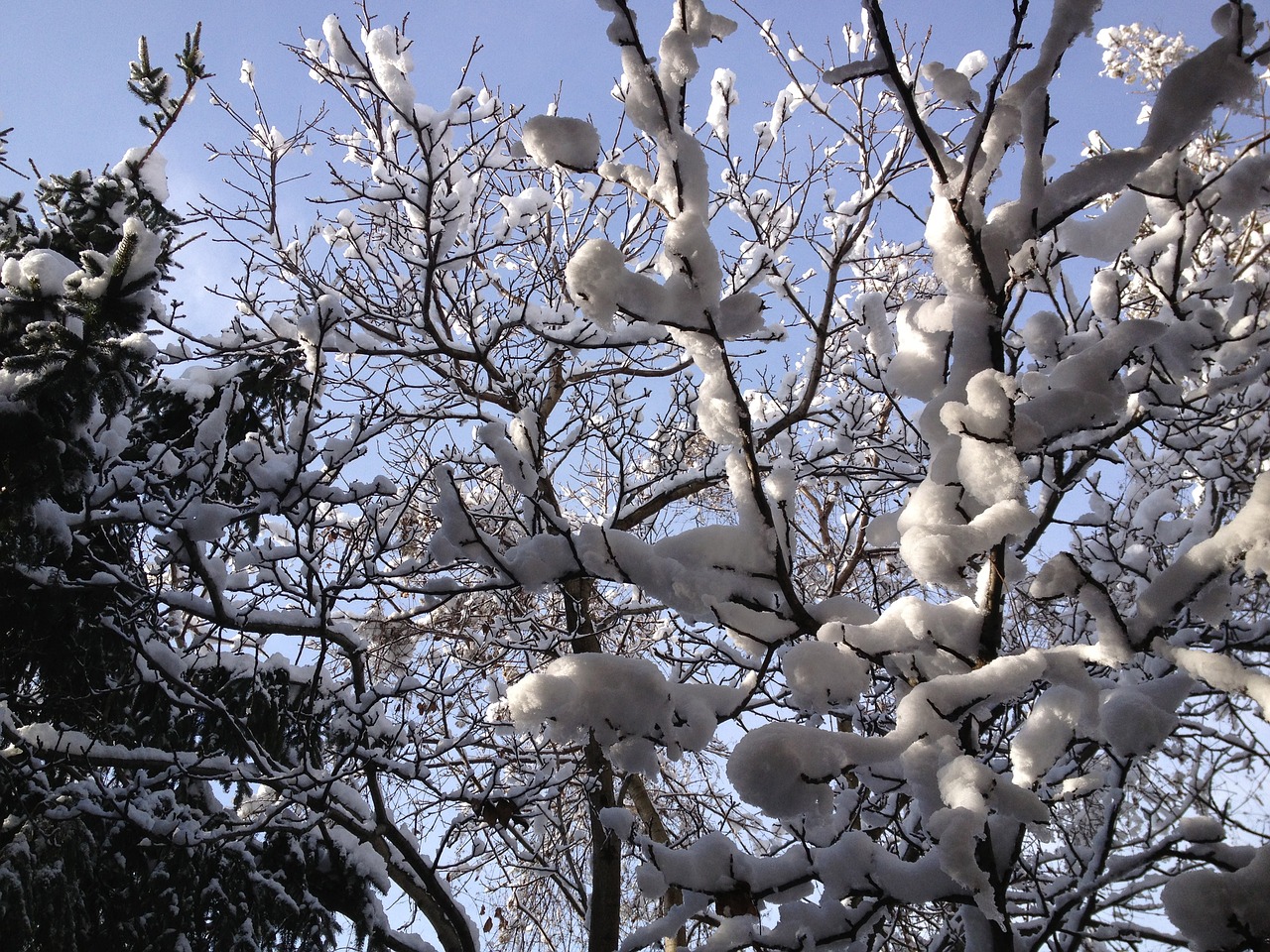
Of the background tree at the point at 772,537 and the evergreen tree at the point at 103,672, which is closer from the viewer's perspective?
the background tree at the point at 772,537

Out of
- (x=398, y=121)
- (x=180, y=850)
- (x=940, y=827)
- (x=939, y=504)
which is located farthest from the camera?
(x=398, y=121)

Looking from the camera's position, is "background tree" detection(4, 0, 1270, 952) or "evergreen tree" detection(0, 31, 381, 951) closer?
"background tree" detection(4, 0, 1270, 952)

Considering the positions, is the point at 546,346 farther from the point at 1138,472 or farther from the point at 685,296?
the point at 685,296

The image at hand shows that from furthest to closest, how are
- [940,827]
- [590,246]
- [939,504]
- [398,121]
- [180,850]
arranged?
1. [398,121]
2. [180,850]
3. [939,504]
4. [590,246]
5. [940,827]

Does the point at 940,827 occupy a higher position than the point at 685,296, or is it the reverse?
the point at 685,296

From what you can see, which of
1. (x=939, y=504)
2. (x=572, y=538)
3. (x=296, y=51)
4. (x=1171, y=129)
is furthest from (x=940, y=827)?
(x=296, y=51)

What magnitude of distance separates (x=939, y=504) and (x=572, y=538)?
0.71 m

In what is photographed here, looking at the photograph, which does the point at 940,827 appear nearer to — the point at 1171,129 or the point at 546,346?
the point at 1171,129

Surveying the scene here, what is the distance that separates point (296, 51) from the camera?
5.18 metres

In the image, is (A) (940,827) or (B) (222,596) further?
(B) (222,596)

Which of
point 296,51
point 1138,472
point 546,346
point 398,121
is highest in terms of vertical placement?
point 296,51

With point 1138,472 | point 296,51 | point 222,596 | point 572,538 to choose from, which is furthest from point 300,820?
point 1138,472

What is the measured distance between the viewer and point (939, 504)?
145cm

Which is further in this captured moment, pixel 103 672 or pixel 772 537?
pixel 103 672
